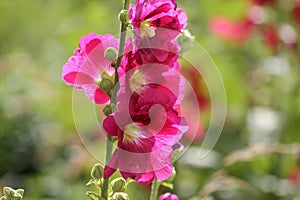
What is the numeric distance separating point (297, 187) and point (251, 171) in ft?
0.51

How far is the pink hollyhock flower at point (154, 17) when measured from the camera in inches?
28.7

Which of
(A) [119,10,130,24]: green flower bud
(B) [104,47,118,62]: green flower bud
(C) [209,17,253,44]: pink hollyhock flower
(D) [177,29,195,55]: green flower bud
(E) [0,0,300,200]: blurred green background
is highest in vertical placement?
(C) [209,17,253,44]: pink hollyhock flower

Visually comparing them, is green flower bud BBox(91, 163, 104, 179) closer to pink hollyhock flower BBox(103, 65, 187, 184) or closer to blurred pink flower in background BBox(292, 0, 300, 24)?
pink hollyhock flower BBox(103, 65, 187, 184)

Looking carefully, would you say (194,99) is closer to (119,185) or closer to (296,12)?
(296,12)

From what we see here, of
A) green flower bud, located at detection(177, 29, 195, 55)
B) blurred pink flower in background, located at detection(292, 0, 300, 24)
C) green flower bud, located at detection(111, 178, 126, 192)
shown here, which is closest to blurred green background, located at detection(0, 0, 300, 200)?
blurred pink flower in background, located at detection(292, 0, 300, 24)

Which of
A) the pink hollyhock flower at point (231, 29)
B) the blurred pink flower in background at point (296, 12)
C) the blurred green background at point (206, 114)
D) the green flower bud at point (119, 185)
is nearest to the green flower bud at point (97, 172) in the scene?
the green flower bud at point (119, 185)

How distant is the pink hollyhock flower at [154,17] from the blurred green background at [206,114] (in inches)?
35.6

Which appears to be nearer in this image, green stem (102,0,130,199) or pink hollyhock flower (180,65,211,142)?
green stem (102,0,130,199)

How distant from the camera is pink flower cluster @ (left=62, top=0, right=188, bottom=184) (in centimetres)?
72

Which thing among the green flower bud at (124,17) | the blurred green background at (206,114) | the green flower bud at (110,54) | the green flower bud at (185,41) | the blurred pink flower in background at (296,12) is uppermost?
the blurred pink flower in background at (296,12)

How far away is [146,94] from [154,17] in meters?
0.07

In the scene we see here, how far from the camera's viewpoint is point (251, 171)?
1.88 metres

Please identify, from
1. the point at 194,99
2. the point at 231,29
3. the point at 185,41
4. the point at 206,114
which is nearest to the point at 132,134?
the point at 185,41

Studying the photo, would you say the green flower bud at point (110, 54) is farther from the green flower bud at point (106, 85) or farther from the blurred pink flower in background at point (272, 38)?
the blurred pink flower in background at point (272, 38)
